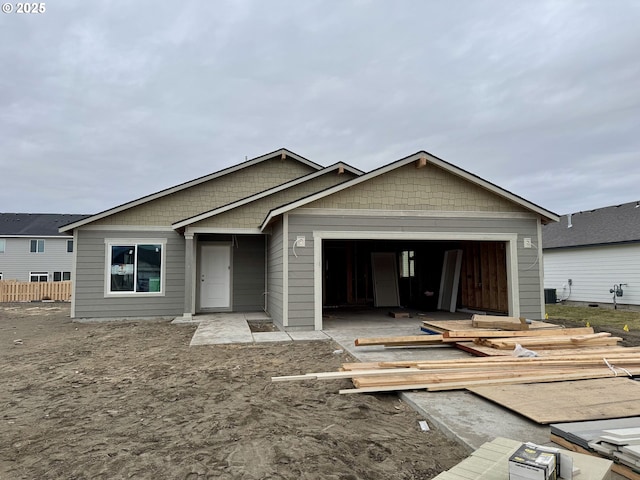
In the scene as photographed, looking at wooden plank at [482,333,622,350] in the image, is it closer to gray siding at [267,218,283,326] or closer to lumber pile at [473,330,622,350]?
lumber pile at [473,330,622,350]

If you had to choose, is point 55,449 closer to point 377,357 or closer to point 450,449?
point 450,449

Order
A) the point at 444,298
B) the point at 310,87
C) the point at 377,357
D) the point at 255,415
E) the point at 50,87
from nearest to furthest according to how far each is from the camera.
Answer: the point at 255,415 < the point at 377,357 < the point at 444,298 < the point at 50,87 < the point at 310,87

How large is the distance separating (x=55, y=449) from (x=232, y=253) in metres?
10.3

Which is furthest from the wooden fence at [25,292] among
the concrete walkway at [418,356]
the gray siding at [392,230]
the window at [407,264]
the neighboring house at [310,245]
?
the gray siding at [392,230]

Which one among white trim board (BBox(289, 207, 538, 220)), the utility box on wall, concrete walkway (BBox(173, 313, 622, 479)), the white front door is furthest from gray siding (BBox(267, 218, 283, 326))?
the utility box on wall

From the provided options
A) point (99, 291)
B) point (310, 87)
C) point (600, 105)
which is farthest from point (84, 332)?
point (600, 105)

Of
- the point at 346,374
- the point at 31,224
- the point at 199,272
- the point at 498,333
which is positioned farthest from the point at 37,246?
the point at 498,333

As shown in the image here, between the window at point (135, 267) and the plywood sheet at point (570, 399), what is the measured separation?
10578 millimetres

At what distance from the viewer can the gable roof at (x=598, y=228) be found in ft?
57.4

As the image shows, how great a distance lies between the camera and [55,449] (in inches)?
129

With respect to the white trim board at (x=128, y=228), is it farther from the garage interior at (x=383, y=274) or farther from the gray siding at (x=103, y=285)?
the garage interior at (x=383, y=274)

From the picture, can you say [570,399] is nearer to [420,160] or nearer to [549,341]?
[549,341]
